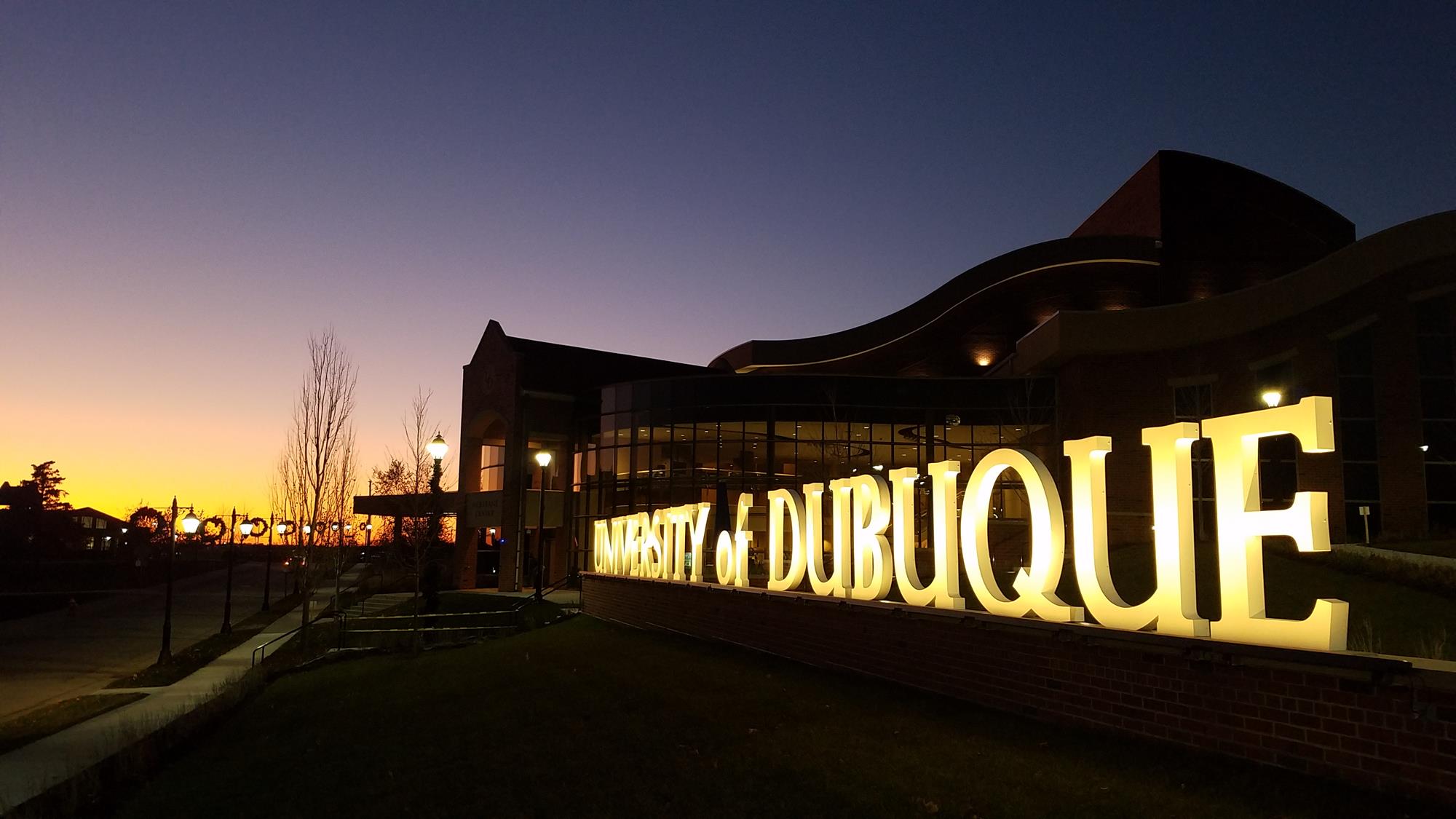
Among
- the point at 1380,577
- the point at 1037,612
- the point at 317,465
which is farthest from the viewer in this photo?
the point at 317,465

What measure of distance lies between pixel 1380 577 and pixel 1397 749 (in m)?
16.0

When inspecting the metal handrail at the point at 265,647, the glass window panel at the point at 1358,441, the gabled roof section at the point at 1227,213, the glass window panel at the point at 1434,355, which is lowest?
the metal handrail at the point at 265,647

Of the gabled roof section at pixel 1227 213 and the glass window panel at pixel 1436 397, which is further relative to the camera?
the gabled roof section at pixel 1227 213

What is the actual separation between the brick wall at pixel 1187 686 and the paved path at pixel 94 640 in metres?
17.6

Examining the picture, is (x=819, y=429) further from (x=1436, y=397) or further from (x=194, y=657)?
(x=194, y=657)

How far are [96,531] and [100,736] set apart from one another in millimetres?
131402

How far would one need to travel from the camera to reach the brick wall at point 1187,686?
20.8 ft

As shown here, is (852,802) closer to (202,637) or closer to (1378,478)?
(1378,478)

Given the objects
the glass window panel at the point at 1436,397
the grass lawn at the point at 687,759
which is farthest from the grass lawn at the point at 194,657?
the glass window panel at the point at 1436,397

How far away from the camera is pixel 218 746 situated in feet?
44.7

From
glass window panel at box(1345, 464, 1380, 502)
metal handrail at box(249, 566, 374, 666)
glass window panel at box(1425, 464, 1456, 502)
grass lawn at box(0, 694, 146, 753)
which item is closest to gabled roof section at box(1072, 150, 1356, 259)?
glass window panel at box(1345, 464, 1380, 502)

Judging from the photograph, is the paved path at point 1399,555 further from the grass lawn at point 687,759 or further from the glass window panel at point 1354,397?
the grass lawn at point 687,759

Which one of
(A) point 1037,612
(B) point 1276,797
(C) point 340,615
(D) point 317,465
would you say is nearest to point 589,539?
(C) point 340,615

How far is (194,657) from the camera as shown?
26500mm
